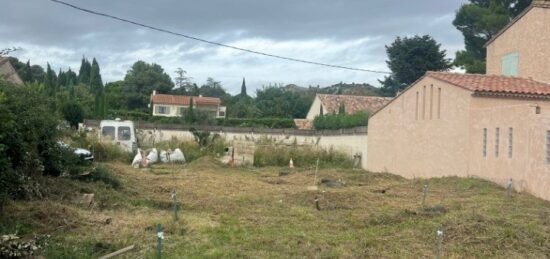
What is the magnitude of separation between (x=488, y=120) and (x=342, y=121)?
14613 mm

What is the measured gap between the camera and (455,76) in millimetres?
18875

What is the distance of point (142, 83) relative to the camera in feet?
229

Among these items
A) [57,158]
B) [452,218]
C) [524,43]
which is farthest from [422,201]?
[524,43]

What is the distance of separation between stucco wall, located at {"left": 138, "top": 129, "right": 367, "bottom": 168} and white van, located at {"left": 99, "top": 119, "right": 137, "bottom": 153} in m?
5.21

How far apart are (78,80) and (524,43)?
81.2 m

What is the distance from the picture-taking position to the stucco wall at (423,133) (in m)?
17.4

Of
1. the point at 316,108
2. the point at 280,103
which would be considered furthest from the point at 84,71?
the point at 316,108

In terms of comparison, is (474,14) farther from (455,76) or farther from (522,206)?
(522,206)

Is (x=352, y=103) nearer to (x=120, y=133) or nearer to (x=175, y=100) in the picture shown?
(x=120, y=133)

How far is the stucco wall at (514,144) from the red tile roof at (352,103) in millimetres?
27865

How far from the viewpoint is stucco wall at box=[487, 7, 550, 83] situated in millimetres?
18344

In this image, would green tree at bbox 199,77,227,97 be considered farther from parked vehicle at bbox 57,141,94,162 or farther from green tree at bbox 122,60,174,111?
parked vehicle at bbox 57,141,94,162

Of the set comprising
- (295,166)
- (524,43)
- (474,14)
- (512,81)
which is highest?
(474,14)

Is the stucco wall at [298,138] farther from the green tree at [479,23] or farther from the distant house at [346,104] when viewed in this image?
the green tree at [479,23]
